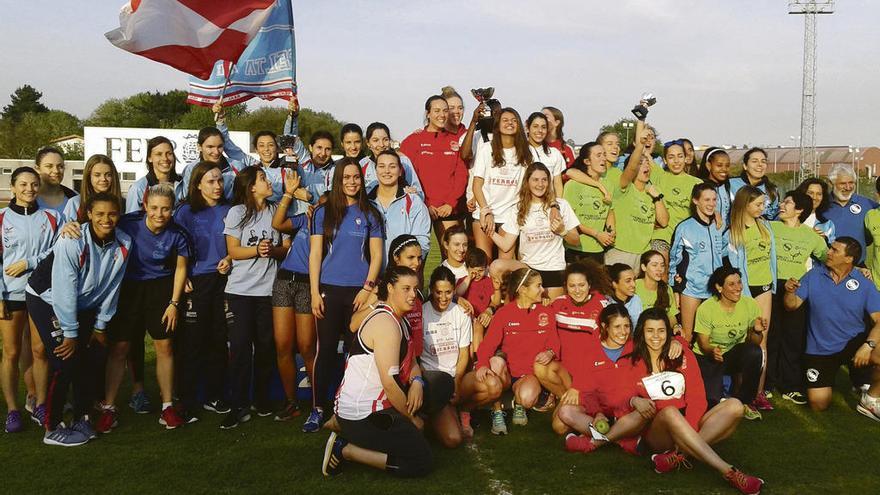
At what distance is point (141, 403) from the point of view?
228 inches

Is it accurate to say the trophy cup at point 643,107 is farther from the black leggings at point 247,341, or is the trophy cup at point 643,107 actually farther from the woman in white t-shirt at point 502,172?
the black leggings at point 247,341

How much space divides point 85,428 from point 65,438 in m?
0.16

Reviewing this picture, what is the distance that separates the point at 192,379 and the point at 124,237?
123cm

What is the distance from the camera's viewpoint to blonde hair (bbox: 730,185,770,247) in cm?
620

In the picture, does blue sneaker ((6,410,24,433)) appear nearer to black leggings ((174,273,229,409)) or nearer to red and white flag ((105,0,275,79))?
black leggings ((174,273,229,409))

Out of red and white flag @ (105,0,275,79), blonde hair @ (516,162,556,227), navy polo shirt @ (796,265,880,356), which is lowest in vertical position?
navy polo shirt @ (796,265,880,356)

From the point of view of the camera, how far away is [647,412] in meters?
4.67

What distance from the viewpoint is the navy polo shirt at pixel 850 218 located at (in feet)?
23.6

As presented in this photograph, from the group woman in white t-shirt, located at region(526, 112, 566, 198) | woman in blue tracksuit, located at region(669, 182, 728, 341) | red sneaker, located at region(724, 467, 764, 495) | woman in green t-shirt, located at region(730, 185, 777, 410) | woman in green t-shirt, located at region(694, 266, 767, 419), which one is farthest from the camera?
woman in white t-shirt, located at region(526, 112, 566, 198)

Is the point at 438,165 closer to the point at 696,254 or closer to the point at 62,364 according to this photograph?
the point at 696,254

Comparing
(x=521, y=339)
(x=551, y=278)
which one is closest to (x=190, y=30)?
(x=551, y=278)

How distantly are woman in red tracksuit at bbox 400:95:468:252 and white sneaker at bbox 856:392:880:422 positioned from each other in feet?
12.5

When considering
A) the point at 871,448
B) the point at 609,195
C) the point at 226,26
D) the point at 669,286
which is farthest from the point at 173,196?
the point at 871,448

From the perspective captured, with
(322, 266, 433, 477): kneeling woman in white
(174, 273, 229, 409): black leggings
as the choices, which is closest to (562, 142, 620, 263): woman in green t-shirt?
(322, 266, 433, 477): kneeling woman in white
